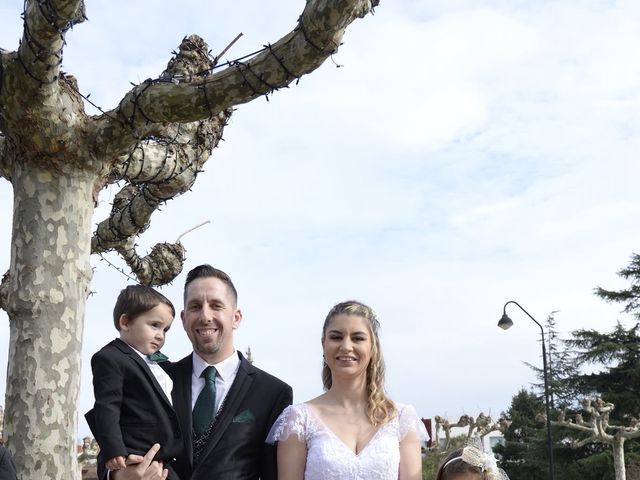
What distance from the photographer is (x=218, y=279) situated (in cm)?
348

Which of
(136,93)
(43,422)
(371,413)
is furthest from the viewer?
(136,93)

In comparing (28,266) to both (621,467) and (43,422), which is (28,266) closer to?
(43,422)

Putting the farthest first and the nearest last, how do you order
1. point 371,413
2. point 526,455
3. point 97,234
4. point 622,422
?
1. point 526,455
2. point 622,422
3. point 97,234
4. point 371,413

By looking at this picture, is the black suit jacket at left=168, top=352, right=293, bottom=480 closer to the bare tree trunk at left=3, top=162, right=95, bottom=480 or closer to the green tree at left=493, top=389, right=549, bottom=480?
the bare tree trunk at left=3, top=162, right=95, bottom=480

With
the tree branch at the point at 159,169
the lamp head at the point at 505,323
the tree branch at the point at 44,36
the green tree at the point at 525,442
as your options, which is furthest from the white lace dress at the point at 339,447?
the green tree at the point at 525,442

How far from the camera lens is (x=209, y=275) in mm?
3484

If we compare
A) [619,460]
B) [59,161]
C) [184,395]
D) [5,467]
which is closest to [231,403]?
[184,395]

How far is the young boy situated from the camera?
334cm

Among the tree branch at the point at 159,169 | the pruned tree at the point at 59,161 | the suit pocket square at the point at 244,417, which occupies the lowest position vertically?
the suit pocket square at the point at 244,417

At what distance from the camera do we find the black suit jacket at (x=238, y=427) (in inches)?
131

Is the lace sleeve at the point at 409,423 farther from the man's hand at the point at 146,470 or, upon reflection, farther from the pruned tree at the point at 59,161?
the pruned tree at the point at 59,161

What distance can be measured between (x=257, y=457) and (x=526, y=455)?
3926 cm

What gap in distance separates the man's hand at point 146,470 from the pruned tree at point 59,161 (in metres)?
2.09

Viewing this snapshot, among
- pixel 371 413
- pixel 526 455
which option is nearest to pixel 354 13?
pixel 371 413
